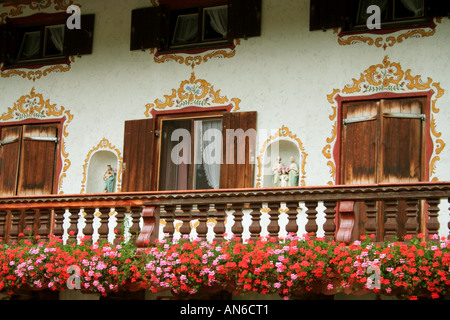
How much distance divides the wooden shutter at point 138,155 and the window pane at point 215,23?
6.14 ft

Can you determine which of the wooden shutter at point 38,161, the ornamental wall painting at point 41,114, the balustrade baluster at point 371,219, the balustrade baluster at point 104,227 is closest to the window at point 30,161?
the wooden shutter at point 38,161

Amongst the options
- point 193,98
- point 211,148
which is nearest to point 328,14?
point 193,98

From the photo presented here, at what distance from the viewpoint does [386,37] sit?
47.2 ft

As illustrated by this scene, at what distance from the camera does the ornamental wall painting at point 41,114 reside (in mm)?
16438

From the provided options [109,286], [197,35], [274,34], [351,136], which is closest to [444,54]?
[351,136]

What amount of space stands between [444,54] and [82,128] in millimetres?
6624

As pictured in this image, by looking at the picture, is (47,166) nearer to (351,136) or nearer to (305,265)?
A: (351,136)

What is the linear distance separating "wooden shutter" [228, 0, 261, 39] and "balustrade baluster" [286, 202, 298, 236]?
449 cm

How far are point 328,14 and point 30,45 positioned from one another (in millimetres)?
6101

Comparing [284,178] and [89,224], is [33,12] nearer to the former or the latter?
[89,224]

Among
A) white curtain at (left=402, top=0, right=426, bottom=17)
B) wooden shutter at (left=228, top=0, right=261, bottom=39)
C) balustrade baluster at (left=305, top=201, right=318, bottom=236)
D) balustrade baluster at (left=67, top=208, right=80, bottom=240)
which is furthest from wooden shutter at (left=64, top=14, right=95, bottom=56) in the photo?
balustrade baluster at (left=305, top=201, right=318, bottom=236)

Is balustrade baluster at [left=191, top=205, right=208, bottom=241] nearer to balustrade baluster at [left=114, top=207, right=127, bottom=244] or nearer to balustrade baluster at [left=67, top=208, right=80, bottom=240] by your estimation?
balustrade baluster at [left=114, top=207, right=127, bottom=244]

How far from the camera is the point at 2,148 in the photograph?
55.9ft

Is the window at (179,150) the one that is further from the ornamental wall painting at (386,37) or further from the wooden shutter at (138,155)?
the ornamental wall painting at (386,37)
